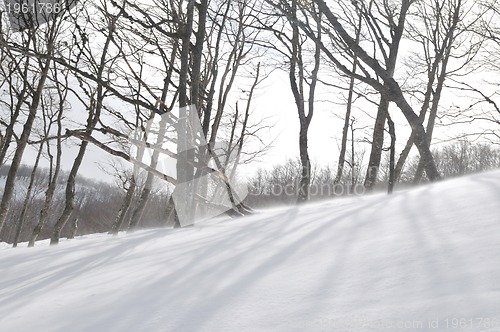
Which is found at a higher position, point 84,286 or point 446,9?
A: point 446,9

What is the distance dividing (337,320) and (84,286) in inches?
41.2

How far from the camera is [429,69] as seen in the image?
8461 mm

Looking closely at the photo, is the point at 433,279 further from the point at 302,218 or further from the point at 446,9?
the point at 446,9

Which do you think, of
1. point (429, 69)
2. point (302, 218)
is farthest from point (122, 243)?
point (429, 69)

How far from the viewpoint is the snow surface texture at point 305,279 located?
0.84 m

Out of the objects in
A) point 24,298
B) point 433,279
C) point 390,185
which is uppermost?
point 390,185

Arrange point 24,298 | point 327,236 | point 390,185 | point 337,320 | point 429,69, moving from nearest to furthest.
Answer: point 337,320
point 24,298
point 327,236
point 390,185
point 429,69

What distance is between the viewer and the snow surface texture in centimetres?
84

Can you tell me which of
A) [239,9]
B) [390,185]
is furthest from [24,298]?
[239,9]

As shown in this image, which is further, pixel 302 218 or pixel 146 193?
pixel 146 193

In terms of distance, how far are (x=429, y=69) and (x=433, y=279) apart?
8714 mm

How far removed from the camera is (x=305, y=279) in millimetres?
1104

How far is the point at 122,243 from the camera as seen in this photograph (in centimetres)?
235

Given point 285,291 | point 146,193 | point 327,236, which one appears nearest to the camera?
point 285,291
